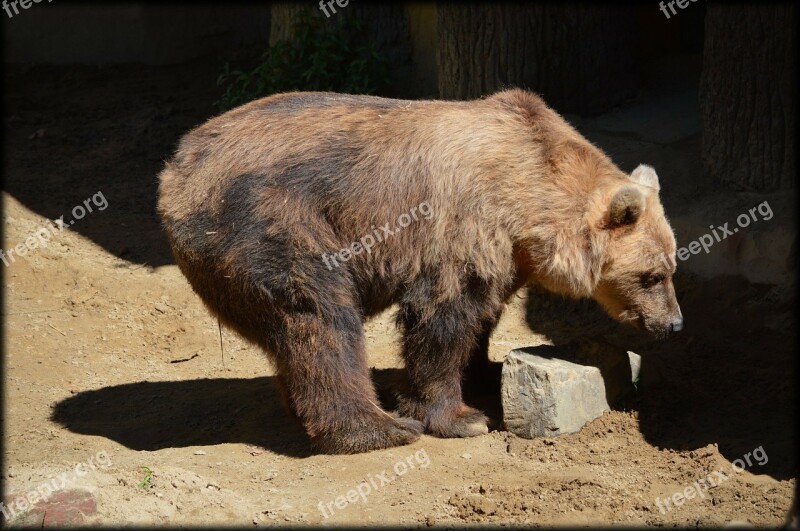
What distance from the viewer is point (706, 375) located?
729 centimetres

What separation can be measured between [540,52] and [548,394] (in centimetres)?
441

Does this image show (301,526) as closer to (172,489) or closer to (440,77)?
(172,489)

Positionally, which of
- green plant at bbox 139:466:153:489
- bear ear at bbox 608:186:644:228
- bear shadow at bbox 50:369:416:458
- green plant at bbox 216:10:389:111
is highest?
green plant at bbox 216:10:389:111

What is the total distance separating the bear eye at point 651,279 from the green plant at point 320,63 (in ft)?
17.5

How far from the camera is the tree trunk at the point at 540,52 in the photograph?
31.0ft

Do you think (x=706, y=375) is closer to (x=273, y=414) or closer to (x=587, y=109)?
(x=273, y=414)

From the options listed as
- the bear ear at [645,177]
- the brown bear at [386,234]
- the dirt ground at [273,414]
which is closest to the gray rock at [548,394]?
the dirt ground at [273,414]

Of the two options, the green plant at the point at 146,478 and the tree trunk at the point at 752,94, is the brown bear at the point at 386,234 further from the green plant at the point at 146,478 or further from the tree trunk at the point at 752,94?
the tree trunk at the point at 752,94

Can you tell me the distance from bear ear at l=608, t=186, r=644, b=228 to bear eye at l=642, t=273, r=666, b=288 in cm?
44

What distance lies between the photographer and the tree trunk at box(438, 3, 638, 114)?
945cm

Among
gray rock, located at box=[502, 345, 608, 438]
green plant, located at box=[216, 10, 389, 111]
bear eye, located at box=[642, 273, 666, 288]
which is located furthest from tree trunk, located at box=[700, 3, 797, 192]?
green plant, located at box=[216, 10, 389, 111]

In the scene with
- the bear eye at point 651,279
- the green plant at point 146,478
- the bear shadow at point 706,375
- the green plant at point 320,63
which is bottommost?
the bear shadow at point 706,375

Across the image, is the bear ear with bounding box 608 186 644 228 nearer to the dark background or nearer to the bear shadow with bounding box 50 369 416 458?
the dark background

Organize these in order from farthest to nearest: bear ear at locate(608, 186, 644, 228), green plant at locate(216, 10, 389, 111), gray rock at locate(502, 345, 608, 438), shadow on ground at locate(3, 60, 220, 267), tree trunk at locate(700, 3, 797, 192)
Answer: green plant at locate(216, 10, 389, 111) < shadow on ground at locate(3, 60, 220, 267) < tree trunk at locate(700, 3, 797, 192) < gray rock at locate(502, 345, 608, 438) < bear ear at locate(608, 186, 644, 228)
